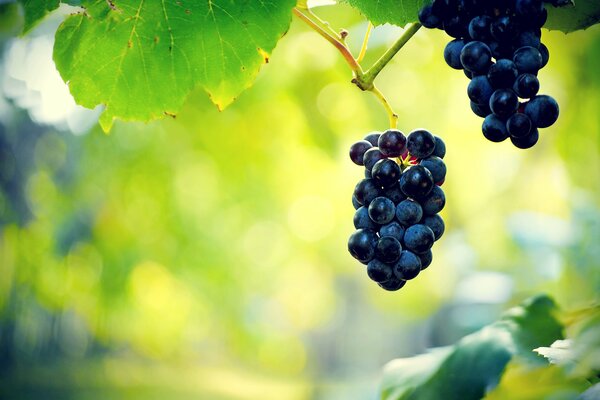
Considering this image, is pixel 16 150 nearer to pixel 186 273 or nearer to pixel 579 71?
pixel 186 273

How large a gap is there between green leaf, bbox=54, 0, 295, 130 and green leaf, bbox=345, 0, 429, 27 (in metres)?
0.17

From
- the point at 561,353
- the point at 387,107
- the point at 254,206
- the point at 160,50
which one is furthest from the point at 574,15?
the point at 254,206

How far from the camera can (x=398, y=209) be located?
1009 millimetres

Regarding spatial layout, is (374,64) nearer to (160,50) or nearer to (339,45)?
(339,45)

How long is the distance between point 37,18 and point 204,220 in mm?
9091

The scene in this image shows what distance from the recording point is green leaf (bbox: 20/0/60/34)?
118 cm

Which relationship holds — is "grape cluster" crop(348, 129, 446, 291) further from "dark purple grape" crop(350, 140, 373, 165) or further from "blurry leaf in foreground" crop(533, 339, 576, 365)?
"blurry leaf in foreground" crop(533, 339, 576, 365)

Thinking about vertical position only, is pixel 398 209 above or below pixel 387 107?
below

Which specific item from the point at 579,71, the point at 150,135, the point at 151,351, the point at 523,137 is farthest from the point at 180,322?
the point at 523,137

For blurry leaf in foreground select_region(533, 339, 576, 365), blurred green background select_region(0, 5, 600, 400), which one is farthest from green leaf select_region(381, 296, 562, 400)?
blurry leaf in foreground select_region(533, 339, 576, 365)

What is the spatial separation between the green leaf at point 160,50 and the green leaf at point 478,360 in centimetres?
92

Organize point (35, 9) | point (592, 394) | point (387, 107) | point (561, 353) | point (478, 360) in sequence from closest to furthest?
point (592, 394) < point (561, 353) < point (387, 107) < point (35, 9) < point (478, 360)

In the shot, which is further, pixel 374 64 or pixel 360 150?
pixel 360 150

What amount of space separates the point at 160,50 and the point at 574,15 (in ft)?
2.80
